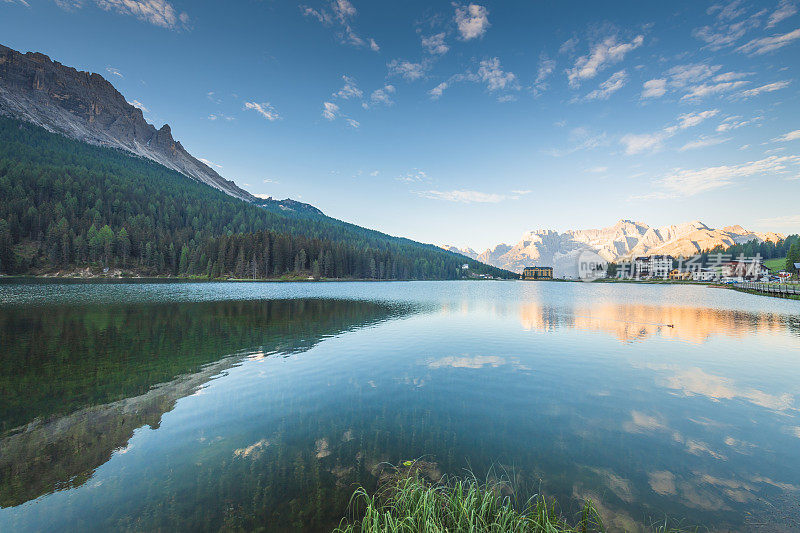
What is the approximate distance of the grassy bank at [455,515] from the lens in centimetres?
734

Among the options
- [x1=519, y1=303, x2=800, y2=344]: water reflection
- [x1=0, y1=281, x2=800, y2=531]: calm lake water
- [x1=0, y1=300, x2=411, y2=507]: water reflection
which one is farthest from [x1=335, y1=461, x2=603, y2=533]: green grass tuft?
[x1=519, y1=303, x2=800, y2=344]: water reflection

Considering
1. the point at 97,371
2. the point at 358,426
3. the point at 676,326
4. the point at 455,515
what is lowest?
the point at 676,326

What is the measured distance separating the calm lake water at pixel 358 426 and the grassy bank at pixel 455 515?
2.50ft

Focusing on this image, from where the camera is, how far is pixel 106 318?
40.3 m

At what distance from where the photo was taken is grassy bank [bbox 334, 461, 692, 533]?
7.34 m

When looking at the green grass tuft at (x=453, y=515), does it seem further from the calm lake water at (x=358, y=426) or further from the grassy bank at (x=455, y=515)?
the calm lake water at (x=358, y=426)

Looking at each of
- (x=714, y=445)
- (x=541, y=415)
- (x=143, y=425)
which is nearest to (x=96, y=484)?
(x=143, y=425)

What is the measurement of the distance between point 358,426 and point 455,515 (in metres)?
7.32

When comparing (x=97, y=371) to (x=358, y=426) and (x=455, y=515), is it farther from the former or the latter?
(x=455, y=515)

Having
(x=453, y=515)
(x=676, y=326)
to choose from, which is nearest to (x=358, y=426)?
(x=453, y=515)

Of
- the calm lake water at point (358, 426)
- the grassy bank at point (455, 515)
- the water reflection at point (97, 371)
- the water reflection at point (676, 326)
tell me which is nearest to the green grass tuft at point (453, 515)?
the grassy bank at point (455, 515)

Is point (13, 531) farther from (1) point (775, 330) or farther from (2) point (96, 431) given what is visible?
(1) point (775, 330)

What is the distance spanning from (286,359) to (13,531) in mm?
17434

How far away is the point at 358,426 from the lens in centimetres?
1430
